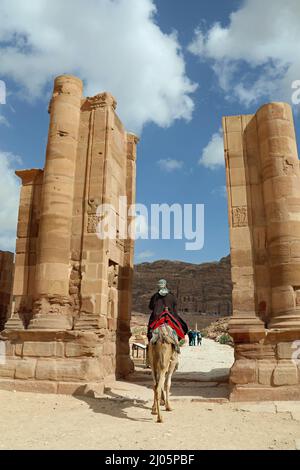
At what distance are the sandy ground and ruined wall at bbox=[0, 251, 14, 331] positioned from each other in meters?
5.45

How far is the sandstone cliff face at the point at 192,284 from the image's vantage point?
63531mm

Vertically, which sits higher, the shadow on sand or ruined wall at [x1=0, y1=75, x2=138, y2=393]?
ruined wall at [x1=0, y1=75, x2=138, y2=393]

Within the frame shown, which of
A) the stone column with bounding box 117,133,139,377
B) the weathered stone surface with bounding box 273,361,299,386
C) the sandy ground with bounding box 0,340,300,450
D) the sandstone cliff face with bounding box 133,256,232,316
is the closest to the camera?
the sandy ground with bounding box 0,340,300,450

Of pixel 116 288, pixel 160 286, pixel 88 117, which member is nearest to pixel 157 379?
pixel 160 286

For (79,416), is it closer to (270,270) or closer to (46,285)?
(46,285)

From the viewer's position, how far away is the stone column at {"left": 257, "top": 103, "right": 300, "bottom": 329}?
27.9 feet

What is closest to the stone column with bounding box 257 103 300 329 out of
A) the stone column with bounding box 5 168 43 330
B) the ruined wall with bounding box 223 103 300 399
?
the ruined wall with bounding box 223 103 300 399

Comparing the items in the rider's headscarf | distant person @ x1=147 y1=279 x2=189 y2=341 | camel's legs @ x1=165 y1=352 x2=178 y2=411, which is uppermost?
the rider's headscarf

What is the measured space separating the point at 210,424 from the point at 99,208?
19.2 feet

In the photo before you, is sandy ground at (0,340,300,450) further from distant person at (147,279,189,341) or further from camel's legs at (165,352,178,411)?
distant person at (147,279,189,341)

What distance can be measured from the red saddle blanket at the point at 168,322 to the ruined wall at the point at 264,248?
5.62 feet

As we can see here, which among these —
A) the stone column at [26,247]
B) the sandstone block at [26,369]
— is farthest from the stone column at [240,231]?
the stone column at [26,247]

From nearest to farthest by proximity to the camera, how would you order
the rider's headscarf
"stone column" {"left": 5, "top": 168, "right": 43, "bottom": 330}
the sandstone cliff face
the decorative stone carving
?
the rider's headscarf → the decorative stone carving → "stone column" {"left": 5, "top": 168, "right": 43, "bottom": 330} → the sandstone cliff face

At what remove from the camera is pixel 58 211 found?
1015 centimetres
